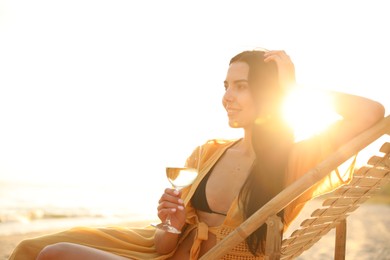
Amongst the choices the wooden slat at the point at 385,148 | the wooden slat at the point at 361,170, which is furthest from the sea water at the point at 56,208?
the wooden slat at the point at 385,148

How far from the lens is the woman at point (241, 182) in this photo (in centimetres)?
281

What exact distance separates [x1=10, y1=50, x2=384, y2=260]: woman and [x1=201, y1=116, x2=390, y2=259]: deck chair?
0.12 meters

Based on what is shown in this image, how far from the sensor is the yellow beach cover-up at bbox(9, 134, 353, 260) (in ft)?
9.14

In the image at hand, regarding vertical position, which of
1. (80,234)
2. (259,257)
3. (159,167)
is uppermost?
(80,234)

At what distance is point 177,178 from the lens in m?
2.83

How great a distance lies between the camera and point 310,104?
8.63 ft

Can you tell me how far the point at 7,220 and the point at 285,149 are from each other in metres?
15.1

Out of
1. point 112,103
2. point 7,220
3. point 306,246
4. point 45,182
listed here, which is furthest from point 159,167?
point 306,246

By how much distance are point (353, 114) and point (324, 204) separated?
0.47 metres

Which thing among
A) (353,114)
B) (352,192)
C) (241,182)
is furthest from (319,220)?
(353,114)

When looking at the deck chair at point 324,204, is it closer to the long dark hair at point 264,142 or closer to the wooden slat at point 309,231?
the wooden slat at point 309,231

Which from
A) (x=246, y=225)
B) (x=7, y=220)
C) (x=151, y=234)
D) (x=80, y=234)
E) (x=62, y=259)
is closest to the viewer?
(x=246, y=225)

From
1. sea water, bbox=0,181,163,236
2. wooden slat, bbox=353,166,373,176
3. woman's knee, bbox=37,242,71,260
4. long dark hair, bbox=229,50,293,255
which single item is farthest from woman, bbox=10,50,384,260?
sea water, bbox=0,181,163,236

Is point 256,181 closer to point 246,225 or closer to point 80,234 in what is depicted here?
point 246,225
